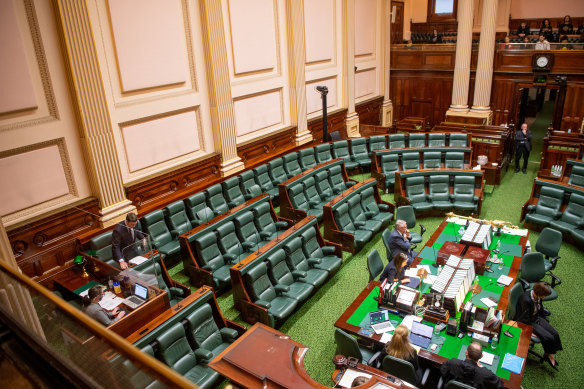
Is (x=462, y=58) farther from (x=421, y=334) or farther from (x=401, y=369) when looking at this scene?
(x=401, y=369)

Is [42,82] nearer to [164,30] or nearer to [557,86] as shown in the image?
[164,30]

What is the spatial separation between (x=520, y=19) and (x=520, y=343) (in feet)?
45.5

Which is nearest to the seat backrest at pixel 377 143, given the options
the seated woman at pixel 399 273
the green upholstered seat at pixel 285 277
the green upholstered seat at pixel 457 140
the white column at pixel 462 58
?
the green upholstered seat at pixel 457 140

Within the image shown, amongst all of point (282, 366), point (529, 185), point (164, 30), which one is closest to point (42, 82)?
point (164, 30)

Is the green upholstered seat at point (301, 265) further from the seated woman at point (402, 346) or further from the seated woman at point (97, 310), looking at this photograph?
the seated woman at point (97, 310)

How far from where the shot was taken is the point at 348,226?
7250mm

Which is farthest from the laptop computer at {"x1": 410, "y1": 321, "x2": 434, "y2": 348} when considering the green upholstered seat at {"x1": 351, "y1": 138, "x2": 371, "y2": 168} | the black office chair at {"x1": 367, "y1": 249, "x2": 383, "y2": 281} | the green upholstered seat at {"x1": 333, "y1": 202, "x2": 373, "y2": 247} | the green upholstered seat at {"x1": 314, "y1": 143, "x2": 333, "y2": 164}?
the green upholstered seat at {"x1": 351, "y1": 138, "x2": 371, "y2": 168}

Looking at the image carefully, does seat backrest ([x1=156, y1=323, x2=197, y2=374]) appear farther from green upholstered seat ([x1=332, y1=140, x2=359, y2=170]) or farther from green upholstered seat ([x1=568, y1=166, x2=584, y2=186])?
green upholstered seat ([x1=568, y1=166, x2=584, y2=186])

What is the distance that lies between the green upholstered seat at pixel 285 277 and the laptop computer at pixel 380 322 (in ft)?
3.64

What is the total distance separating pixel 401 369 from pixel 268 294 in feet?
Result: 6.80

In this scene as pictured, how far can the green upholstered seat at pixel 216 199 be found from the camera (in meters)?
7.57

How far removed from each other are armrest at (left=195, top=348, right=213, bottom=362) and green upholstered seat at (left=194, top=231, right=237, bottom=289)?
5.08 feet

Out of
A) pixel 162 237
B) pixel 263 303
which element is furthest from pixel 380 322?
pixel 162 237

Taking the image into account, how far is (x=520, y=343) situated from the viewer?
168 inches
